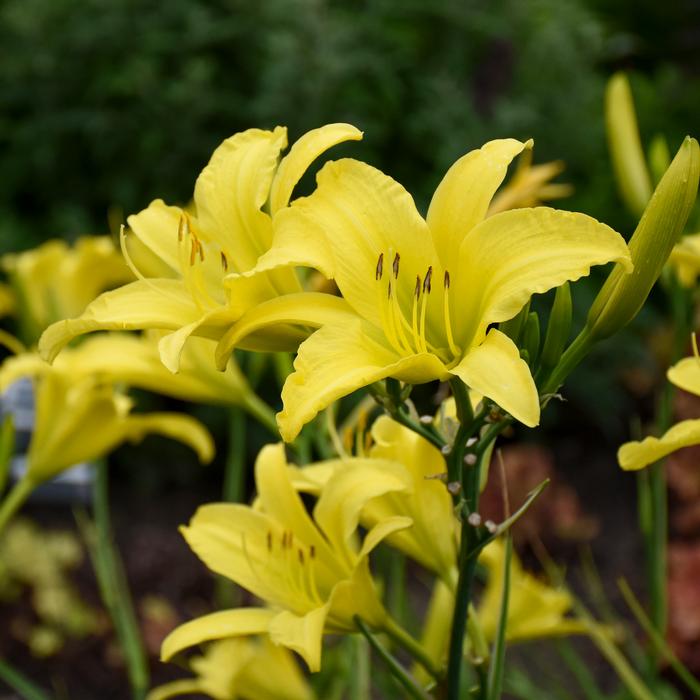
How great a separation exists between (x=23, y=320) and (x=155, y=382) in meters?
0.32

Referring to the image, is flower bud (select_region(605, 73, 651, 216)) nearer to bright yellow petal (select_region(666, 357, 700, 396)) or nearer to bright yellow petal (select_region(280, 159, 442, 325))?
bright yellow petal (select_region(666, 357, 700, 396))

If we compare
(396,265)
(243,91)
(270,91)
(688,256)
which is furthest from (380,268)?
(243,91)

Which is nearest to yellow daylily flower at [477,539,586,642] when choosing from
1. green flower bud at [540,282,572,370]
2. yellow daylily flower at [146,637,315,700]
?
yellow daylily flower at [146,637,315,700]

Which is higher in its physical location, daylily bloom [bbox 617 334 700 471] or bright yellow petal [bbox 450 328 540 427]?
bright yellow petal [bbox 450 328 540 427]

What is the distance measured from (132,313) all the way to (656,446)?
40 centimetres

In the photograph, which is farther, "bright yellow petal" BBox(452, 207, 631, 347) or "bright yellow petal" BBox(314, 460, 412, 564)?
"bright yellow petal" BBox(314, 460, 412, 564)

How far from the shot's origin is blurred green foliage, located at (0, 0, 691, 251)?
3275mm

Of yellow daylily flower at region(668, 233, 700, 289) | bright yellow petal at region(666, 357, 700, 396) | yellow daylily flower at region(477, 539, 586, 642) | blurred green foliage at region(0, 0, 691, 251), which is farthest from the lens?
blurred green foliage at region(0, 0, 691, 251)

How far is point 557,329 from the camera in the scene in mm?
766

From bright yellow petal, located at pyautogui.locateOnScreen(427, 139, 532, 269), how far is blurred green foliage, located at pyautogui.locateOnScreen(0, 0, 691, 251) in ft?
8.17

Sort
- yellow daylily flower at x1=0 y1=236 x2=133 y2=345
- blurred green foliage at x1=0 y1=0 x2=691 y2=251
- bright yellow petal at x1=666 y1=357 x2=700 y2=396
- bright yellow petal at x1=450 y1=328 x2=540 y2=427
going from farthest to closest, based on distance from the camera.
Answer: blurred green foliage at x1=0 y1=0 x2=691 y2=251
yellow daylily flower at x1=0 y1=236 x2=133 y2=345
bright yellow petal at x1=666 y1=357 x2=700 y2=396
bright yellow petal at x1=450 y1=328 x2=540 y2=427

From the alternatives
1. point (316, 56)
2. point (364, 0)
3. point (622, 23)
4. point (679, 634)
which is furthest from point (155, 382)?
point (622, 23)

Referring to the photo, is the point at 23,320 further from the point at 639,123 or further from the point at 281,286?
the point at 639,123

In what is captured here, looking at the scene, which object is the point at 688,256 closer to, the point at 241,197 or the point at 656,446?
the point at 656,446
